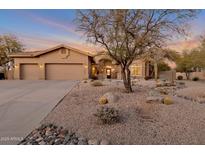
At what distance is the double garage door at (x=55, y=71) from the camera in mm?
17969

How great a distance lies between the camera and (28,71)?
2012 centimetres

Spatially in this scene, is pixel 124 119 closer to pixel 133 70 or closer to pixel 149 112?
pixel 149 112

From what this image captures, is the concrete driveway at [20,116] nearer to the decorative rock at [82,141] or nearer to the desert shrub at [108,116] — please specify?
the decorative rock at [82,141]

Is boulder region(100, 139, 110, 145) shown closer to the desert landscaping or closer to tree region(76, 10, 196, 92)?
the desert landscaping

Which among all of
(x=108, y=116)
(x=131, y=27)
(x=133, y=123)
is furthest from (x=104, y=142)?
(x=131, y=27)

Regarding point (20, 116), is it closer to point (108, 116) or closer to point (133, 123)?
point (108, 116)

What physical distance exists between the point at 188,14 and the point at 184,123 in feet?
12.7

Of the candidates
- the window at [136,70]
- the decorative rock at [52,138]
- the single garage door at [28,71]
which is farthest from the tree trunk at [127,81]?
the window at [136,70]

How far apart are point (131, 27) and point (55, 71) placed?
11.7 metres

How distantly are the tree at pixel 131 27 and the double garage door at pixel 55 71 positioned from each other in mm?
9532
